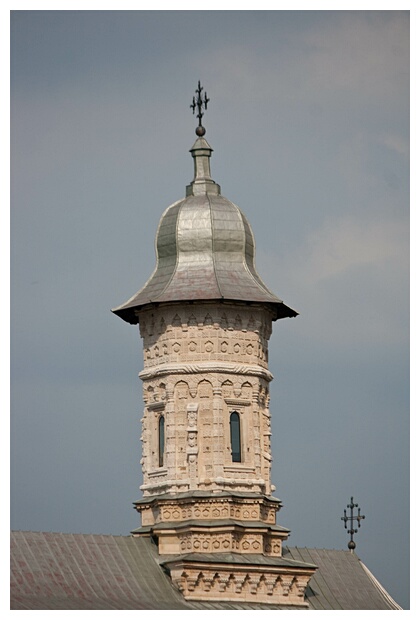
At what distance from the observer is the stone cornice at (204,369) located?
7069cm

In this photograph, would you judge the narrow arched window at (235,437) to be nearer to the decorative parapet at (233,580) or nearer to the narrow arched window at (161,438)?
the narrow arched window at (161,438)

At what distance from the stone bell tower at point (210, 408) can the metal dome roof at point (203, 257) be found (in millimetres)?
35

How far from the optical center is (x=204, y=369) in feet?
232

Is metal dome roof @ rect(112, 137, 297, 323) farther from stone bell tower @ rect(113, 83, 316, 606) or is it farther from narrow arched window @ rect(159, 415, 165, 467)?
narrow arched window @ rect(159, 415, 165, 467)

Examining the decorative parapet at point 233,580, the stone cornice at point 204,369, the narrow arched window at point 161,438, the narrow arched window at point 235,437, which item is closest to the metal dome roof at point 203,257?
the stone cornice at point 204,369

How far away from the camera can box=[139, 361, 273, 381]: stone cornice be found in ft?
232

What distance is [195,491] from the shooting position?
69.8 meters

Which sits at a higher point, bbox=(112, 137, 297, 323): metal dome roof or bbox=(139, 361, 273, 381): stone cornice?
bbox=(112, 137, 297, 323): metal dome roof

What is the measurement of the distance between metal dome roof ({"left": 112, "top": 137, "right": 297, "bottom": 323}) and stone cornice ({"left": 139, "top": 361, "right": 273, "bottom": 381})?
226 cm

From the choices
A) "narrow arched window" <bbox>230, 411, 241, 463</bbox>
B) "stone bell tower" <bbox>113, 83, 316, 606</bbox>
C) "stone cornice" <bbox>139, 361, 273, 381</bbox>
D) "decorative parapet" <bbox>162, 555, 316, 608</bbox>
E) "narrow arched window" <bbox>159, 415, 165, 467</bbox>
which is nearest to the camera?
"decorative parapet" <bbox>162, 555, 316, 608</bbox>

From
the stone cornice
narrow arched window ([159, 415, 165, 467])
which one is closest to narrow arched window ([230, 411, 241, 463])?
the stone cornice

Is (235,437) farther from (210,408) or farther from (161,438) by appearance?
(161,438)

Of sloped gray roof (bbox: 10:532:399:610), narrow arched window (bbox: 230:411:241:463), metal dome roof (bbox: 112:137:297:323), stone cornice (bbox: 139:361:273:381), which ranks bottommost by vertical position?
sloped gray roof (bbox: 10:532:399:610)

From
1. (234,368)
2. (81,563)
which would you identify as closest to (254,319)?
(234,368)
